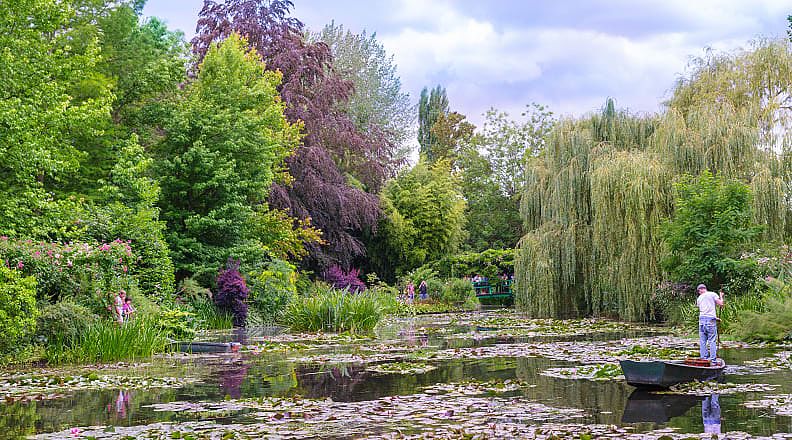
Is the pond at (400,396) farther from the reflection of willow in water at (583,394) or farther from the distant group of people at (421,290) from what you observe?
the distant group of people at (421,290)

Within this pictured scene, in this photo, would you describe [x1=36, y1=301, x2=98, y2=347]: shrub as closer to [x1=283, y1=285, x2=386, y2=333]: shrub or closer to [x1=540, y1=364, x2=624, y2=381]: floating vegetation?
[x1=283, y1=285, x2=386, y2=333]: shrub

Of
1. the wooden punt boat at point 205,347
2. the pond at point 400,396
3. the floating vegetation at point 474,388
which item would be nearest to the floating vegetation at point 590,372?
the pond at point 400,396

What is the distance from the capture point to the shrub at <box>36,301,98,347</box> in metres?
14.4

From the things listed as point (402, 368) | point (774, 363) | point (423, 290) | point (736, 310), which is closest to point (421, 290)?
point (423, 290)

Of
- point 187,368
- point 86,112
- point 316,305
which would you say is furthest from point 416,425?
point 86,112

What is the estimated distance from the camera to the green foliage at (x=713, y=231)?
20656 mm

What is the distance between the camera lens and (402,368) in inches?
539

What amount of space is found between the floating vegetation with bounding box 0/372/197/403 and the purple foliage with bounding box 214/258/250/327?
1185cm

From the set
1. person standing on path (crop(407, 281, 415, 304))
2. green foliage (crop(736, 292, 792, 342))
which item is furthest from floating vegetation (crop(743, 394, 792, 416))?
person standing on path (crop(407, 281, 415, 304))

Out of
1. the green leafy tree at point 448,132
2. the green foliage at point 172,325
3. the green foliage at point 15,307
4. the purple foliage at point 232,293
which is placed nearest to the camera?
the green foliage at point 15,307

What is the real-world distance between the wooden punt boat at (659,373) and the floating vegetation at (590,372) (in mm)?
1175

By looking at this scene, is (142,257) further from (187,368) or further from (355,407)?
(355,407)

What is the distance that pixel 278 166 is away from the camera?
32.3m

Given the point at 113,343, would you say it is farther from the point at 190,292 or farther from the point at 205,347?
the point at 190,292
